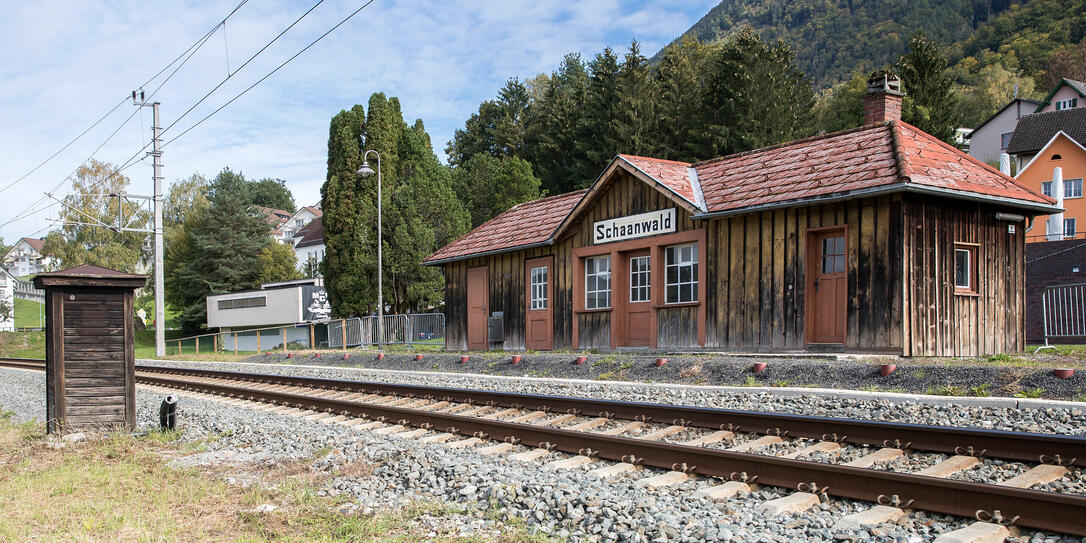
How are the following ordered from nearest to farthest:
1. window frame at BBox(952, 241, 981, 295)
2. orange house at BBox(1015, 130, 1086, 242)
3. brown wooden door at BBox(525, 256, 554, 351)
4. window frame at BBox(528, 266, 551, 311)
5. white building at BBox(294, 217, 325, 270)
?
window frame at BBox(952, 241, 981, 295), brown wooden door at BBox(525, 256, 554, 351), window frame at BBox(528, 266, 551, 311), orange house at BBox(1015, 130, 1086, 242), white building at BBox(294, 217, 325, 270)

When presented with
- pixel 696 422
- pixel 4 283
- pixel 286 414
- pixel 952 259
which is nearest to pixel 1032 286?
pixel 952 259

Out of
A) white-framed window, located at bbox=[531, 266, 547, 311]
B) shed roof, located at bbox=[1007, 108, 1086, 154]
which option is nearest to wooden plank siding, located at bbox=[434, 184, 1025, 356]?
white-framed window, located at bbox=[531, 266, 547, 311]

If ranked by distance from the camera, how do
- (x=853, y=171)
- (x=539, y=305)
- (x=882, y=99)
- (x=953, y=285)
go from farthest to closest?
(x=539, y=305)
(x=882, y=99)
(x=853, y=171)
(x=953, y=285)

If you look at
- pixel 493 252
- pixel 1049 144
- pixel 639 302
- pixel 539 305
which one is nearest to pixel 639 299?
pixel 639 302

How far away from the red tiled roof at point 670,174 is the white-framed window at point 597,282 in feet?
7.44

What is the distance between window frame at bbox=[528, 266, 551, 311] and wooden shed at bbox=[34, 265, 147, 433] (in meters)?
11.3

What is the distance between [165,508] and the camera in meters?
5.47

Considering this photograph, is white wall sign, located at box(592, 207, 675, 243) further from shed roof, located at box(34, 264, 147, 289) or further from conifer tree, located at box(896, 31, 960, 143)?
conifer tree, located at box(896, 31, 960, 143)

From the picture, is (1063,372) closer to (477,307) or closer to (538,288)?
(538,288)

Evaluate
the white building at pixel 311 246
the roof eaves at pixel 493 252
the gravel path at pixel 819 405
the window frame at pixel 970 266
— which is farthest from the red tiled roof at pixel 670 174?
the white building at pixel 311 246

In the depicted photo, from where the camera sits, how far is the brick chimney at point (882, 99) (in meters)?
15.9

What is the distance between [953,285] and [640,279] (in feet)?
20.5

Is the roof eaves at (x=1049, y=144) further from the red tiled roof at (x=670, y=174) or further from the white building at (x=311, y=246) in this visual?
the white building at (x=311, y=246)

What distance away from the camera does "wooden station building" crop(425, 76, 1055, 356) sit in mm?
12625
